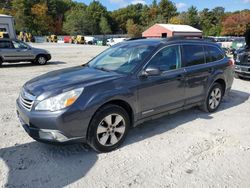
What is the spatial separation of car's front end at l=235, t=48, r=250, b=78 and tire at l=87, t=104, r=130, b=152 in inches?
276

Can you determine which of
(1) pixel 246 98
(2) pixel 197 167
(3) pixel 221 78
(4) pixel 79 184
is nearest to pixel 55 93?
(4) pixel 79 184

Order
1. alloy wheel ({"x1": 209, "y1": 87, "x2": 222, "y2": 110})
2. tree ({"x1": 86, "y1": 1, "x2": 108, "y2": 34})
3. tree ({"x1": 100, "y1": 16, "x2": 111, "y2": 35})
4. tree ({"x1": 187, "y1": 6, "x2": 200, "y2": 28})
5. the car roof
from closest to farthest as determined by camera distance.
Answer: the car roof → alloy wheel ({"x1": 209, "y1": 87, "x2": 222, "y2": 110}) → tree ({"x1": 100, "y1": 16, "x2": 111, "y2": 35}) → tree ({"x1": 187, "y1": 6, "x2": 200, "y2": 28}) → tree ({"x1": 86, "y1": 1, "x2": 108, "y2": 34})

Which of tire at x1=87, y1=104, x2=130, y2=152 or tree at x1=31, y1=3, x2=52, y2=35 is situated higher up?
tree at x1=31, y1=3, x2=52, y2=35

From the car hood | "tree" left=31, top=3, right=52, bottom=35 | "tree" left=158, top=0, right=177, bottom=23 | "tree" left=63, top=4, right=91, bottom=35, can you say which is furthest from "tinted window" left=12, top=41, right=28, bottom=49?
"tree" left=158, top=0, right=177, bottom=23

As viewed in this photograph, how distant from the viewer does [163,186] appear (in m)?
3.37

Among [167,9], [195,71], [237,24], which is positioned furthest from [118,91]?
[167,9]

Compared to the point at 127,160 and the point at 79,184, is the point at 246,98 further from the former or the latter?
the point at 79,184

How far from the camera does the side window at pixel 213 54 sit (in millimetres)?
5957

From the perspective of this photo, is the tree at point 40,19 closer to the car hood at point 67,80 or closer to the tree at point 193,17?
the tree at point 193,17

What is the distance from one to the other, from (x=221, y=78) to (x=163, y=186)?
→ 3568mm

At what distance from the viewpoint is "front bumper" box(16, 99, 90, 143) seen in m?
3.72

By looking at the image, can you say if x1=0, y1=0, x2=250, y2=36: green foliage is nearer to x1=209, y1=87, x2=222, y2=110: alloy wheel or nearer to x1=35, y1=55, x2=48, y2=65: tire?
x1=35, y1=55, x2=48, y2=65: tire

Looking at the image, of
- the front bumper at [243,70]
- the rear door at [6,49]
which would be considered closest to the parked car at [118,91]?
the front bumper at [243,70]

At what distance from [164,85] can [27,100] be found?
226cm
